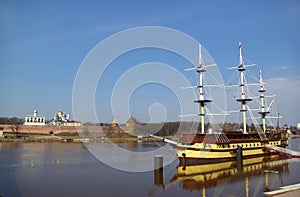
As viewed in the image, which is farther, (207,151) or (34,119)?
(34,119)

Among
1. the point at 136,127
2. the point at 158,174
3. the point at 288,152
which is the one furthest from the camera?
the point at 136,127

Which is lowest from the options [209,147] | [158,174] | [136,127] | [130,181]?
[130,181]

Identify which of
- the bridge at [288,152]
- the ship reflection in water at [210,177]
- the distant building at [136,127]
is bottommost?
the ship reflection in water at [210,177]

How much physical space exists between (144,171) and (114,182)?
4032 millimetres

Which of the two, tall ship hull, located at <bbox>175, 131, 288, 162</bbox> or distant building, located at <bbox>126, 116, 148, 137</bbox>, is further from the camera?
distant building, located at <bbox>126, 116, 148, 137</bbox>

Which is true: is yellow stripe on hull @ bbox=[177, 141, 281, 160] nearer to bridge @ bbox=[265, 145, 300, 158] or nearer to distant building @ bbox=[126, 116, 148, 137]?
bridge @ bbox=[265, 145, 300, 158]

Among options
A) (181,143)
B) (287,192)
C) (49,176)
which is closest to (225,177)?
(287,192)

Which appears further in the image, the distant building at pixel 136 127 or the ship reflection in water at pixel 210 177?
the distant building at pixel 136 127

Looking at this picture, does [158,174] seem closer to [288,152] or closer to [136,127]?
[288,152]

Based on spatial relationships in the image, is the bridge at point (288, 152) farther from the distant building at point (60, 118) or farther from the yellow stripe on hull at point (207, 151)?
the distant building at point (60, 118)

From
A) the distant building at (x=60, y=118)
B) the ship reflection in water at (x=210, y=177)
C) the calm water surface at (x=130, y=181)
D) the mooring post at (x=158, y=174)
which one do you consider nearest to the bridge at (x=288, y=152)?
the ship reflection in water at (x=210, y=177)

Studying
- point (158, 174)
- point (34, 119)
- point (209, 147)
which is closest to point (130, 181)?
point (158, 174)

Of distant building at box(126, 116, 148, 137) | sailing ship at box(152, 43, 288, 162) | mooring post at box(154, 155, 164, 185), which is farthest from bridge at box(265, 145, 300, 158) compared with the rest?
distant building at box(126, 116, 148, 137)

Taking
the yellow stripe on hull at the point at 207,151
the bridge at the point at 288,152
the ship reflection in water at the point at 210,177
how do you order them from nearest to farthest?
1. the ship reflection in water at the point at 210,177
2. the yellow stripe on hull at the point at 207,151
3. the bridge at the point at 288,152
